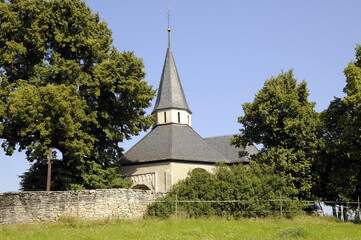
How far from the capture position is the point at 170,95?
4509 centimetres

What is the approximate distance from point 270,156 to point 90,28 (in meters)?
14.9

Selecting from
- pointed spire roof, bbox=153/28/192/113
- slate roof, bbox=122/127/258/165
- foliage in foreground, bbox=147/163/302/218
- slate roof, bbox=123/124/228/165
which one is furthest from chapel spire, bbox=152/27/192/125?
foliage in foreground, bbox=147/163/302/218

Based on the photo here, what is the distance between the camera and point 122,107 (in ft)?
106

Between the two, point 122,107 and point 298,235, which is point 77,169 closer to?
point 122,107

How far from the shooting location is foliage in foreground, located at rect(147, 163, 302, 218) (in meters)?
25.4

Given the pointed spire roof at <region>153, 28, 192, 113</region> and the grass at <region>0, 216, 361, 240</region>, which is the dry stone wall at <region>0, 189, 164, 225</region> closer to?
the grass at <region>0, 216, 361, 240</region>

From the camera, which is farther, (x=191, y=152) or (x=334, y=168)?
(x=191, y=152)

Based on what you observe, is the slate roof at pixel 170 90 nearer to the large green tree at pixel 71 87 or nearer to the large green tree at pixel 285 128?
the large green tree at pixel 71 87

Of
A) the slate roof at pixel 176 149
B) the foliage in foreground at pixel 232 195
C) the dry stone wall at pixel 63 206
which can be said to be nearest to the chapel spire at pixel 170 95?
the slate roof at pixel 176 149

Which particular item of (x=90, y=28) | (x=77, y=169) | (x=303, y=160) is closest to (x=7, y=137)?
(x=77, y=169)

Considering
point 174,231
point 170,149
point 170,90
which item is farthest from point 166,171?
point 174,231

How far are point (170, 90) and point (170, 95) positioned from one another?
554 mm

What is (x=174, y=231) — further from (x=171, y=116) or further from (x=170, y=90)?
(x=170, y=90)

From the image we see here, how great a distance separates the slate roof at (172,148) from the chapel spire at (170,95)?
1.84 m
